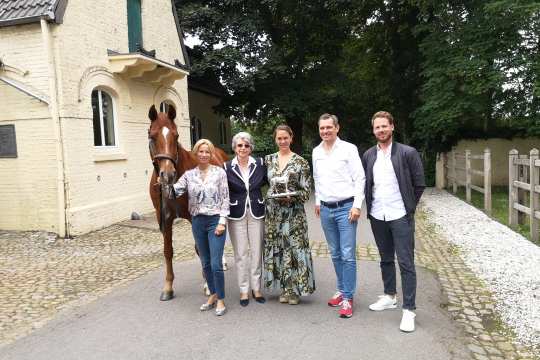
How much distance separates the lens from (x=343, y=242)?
4.50 metres

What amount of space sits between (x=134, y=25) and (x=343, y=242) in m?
10.1

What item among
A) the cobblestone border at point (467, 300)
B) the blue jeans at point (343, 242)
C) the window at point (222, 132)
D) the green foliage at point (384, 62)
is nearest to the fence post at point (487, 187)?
the green foliage at point (384, 62)

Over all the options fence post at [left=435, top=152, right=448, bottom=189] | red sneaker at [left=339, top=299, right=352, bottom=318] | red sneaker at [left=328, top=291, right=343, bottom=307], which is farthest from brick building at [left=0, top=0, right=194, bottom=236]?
fence post at [left=435, top=152, right=448, bottom=189]

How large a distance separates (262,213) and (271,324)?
3.78 ft

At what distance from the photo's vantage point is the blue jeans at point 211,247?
4.59 metres

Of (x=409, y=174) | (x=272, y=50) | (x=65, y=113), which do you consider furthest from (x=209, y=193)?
(x=272, y=50)

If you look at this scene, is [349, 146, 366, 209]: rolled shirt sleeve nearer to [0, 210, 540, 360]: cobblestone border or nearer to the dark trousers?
the dark trousers

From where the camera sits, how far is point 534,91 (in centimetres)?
1348

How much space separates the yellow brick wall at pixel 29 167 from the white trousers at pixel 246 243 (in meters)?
6.30

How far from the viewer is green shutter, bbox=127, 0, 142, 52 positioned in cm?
1199

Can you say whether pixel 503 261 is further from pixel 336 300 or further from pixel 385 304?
pixel 336 300

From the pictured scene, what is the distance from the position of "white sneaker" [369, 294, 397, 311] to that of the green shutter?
977 cm

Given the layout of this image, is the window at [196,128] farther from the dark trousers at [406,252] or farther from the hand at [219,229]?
the dark trousers at [406,252]

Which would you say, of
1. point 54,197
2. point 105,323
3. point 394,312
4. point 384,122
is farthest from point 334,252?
point 54,197
